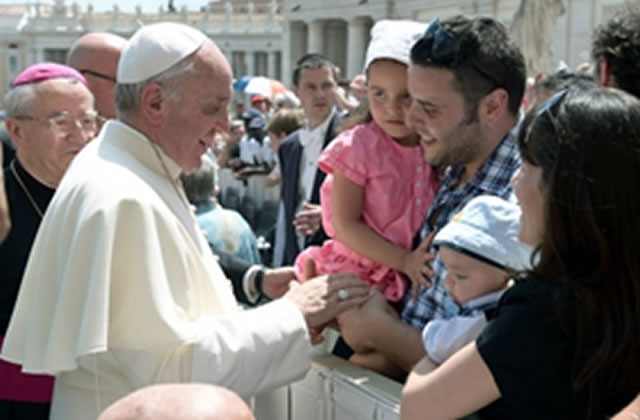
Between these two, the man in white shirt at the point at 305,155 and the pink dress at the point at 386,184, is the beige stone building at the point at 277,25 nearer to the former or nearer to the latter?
the man in white shirt at the point at 305,155

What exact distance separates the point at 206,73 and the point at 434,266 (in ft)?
2.94

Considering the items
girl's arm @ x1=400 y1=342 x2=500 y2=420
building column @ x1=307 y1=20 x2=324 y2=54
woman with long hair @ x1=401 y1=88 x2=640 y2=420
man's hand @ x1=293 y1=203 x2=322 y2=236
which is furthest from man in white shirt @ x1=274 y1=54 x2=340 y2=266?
building column @ x1=307 y1=20 x2=324 y2=54

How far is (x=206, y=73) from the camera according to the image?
7.57ft

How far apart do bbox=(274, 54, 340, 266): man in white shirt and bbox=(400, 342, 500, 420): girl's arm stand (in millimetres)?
3258

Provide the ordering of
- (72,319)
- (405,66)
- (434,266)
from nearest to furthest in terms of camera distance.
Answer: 1. (72,319)
2. (434,266)
3. (405,66)

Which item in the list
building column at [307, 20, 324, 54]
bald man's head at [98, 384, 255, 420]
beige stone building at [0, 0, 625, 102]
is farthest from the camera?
building column at [307, 20, 324, 54]

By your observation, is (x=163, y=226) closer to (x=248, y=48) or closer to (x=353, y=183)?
(x=353, y=183)

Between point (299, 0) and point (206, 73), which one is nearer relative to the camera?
point (206, 73)

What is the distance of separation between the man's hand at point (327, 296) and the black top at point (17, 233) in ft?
3.48

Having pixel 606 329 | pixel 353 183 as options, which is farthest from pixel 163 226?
pixel 606 329

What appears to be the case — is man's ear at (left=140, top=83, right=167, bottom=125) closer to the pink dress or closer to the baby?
the pink dress

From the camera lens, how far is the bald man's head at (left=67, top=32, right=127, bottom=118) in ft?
12.6

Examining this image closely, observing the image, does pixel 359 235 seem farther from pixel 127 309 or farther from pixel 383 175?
pixel 127 309

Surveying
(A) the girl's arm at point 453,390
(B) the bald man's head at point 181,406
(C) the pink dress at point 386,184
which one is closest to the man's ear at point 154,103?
(C) the pink dress at point 386,184
